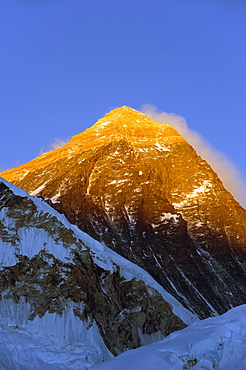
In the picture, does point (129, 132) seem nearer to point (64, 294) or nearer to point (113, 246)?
point (113, 246)

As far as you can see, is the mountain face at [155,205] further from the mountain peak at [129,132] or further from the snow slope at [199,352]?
the snow slope at [199,352]

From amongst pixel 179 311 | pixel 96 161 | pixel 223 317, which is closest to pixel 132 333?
pixel 179 311

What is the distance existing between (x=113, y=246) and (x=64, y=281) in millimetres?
71457

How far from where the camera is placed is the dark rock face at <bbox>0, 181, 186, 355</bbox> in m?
45.8

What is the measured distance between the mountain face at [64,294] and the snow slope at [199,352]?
12781 millimetres

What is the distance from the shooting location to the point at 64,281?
153 ft

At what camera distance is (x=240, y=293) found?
117875 mm

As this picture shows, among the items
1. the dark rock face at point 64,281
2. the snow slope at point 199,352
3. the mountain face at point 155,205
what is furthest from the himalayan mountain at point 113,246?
the mountain face at point 155,205

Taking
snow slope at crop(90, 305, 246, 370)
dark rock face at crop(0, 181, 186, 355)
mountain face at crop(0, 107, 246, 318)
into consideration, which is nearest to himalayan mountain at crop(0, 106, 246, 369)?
dark rock face at crop(0, 181, 186, 355)

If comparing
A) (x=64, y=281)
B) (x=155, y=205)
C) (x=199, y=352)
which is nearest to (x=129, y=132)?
(x=155, y=205)

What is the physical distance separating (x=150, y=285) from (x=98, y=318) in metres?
7.47

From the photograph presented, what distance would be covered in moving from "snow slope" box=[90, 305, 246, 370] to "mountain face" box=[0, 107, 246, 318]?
73.7 meters

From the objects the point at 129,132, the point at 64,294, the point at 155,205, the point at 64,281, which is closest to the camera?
the point at 64,294

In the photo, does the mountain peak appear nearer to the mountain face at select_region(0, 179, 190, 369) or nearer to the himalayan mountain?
the himalayan mountain
